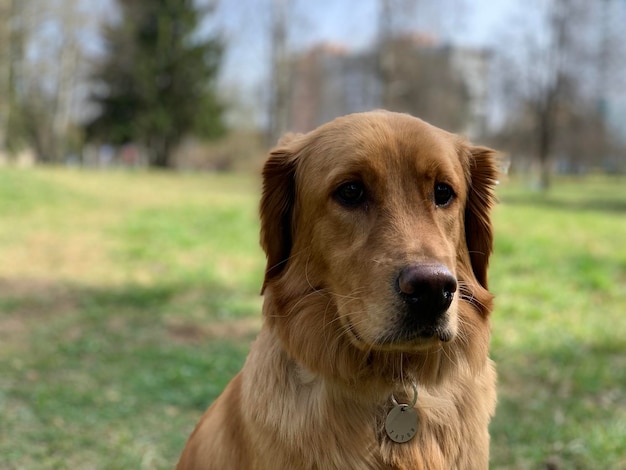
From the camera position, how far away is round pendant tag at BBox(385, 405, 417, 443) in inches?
89.1

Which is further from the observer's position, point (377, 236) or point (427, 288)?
Result: point (377, 236)

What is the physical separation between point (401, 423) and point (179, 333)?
4.39 meters

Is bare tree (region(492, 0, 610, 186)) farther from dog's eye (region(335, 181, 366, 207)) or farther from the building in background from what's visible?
dog's eye (region(335, 181, 366, 207))

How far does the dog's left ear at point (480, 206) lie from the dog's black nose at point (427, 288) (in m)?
0.74

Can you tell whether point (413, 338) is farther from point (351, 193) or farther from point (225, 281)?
point (225, 281)

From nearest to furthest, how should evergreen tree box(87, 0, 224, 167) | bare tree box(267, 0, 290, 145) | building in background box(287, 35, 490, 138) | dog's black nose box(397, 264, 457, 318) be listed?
dog's black nose box(397, 264, 457, 318) → bare tree box(267, 0, 290, 145) → building in background box(287, 35, 490, 138) → evergreen tree box(87, 0, 224, 167)

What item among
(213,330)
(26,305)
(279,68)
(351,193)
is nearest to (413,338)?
(351,193)

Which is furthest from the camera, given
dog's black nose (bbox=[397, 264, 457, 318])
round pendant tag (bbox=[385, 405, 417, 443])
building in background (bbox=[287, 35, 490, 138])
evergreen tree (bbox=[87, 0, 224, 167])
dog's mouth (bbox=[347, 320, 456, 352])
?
evergreen tree (bbox=[87, 0, 224, 167])

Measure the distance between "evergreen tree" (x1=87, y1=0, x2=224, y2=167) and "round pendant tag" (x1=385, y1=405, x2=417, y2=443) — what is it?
1335 inches

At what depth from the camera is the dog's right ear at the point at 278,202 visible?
262cm

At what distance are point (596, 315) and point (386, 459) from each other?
17.8 ft

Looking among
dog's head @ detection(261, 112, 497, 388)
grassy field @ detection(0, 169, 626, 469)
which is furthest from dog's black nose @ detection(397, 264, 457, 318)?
grassy field @ detection(0, 169, 626, 469)

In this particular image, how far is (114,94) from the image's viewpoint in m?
35.0

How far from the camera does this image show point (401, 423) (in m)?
2.29
